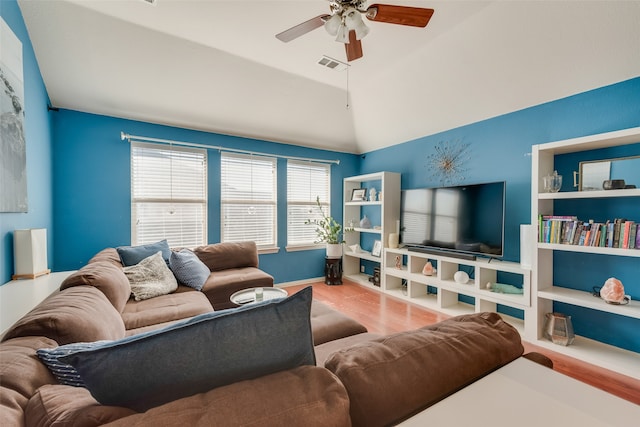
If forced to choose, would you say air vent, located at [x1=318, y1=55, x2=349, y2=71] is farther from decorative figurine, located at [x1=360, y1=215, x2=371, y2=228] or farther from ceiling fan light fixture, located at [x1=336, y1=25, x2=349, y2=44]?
decorative figurine, located at [x1=360, y1=215, x2=371, y2=228]

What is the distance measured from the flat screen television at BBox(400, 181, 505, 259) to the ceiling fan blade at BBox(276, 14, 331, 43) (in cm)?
241

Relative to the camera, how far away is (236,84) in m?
3.24

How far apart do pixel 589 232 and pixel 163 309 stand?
3612 mm

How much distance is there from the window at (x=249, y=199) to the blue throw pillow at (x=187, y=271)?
109cm

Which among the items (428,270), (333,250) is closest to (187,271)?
(333,250)

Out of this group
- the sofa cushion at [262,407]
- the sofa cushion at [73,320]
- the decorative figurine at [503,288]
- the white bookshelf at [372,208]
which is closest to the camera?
the sofa cushion at [262,407]

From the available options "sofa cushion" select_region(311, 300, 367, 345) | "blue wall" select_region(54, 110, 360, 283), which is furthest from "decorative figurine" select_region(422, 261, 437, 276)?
"blue wall" select_region(54, 110, 360, 283)

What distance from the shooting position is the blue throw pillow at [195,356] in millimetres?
607

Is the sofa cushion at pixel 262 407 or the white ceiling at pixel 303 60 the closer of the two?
the sofa cushion at pixel 262 407

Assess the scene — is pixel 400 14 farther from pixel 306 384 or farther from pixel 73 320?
pixel 73 320

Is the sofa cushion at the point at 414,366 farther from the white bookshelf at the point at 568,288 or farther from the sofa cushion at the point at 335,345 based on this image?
the white bookshelf at the point at 568,288

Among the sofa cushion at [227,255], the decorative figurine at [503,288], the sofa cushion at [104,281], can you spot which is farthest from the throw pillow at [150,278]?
the decorative figurine at [503,288]

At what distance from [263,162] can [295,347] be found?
12.3ft

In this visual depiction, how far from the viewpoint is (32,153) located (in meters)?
2.29
